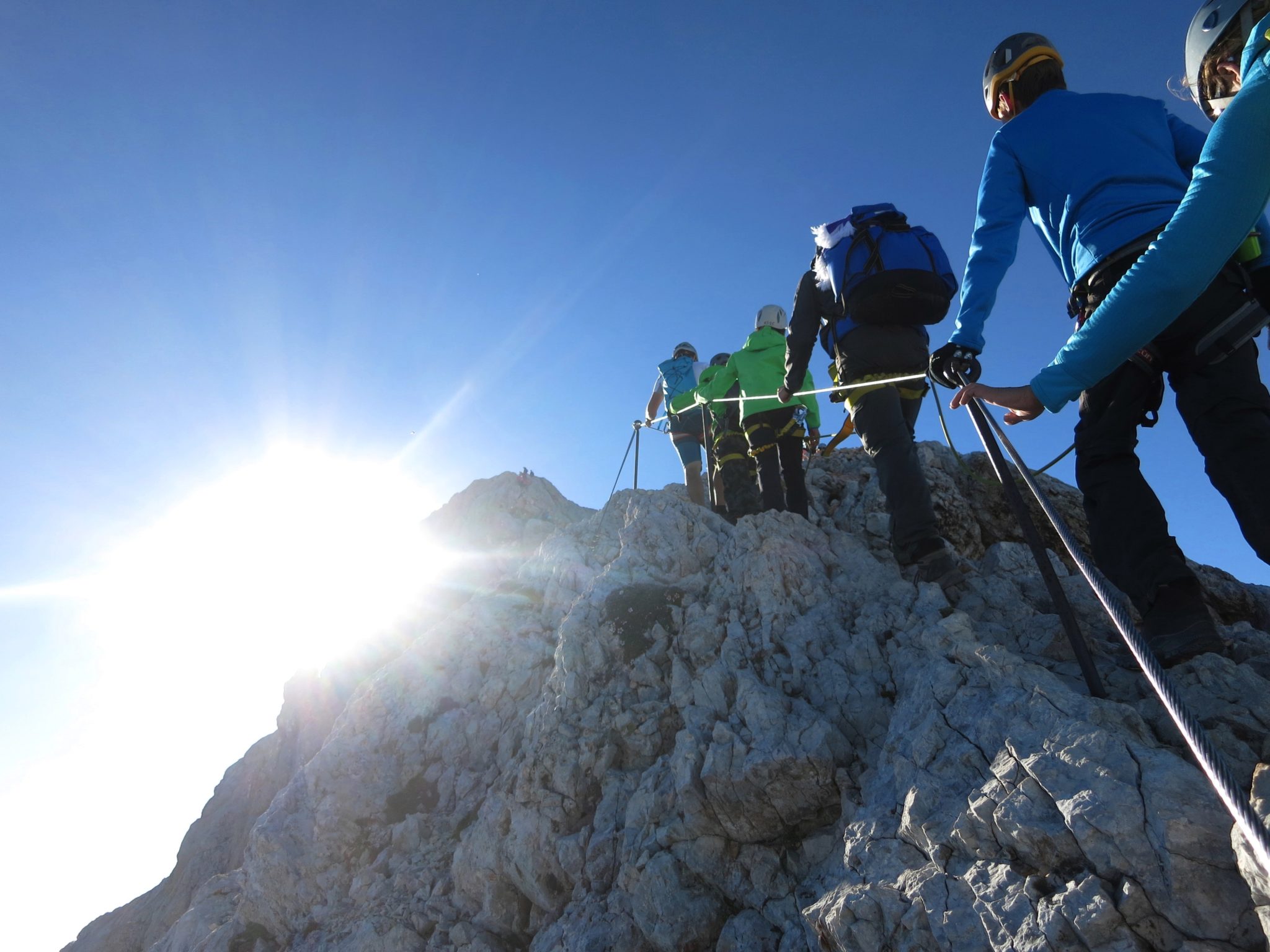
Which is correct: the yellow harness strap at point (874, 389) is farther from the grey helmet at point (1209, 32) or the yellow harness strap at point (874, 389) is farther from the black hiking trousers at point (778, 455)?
the grey helmet at point (1209, 32)

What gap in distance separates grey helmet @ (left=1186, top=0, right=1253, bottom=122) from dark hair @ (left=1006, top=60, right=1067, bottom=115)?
56.2 inches

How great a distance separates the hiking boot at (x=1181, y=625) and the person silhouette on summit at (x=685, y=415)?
8.35 meters

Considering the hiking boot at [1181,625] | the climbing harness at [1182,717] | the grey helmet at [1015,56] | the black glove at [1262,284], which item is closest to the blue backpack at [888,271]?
the grey helmet at [1015,56]

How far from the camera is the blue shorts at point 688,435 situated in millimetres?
12617

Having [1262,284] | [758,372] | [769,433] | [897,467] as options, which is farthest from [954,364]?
[758,372]

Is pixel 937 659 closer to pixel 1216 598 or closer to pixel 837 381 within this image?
pixel 837 381

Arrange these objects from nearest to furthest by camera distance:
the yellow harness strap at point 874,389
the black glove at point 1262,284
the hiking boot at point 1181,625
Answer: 1. the black glove at point 1262,284
2. the hiking boot at point 1181,625
3. the yellow harness strap at point 874,389

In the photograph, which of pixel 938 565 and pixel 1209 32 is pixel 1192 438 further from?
pixel 938 565

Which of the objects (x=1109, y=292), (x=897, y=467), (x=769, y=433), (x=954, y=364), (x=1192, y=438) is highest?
(x=769, y=433)

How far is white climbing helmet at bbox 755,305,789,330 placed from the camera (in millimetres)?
9969

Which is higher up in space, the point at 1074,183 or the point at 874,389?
the point at 874,389

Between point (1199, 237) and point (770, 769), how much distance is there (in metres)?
4.00

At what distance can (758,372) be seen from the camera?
9297 millimetres

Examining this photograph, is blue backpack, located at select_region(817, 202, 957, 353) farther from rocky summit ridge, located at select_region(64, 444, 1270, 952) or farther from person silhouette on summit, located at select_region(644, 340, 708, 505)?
person silhouette on summit, located at select_region(644, 340, 708, 505)
